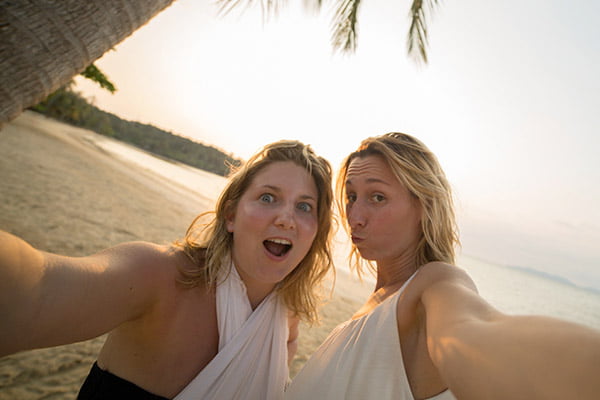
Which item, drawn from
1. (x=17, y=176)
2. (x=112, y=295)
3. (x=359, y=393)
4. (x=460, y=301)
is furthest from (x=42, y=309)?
(x=17, y=176)

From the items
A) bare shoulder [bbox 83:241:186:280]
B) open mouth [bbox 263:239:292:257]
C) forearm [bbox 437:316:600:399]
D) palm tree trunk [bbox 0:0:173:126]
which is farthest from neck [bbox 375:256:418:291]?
palm tree trunk [bbox 0:0:173:126]

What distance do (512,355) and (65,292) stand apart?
1370mm

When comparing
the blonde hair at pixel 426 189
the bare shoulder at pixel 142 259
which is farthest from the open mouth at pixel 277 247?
the blonde hair at pixel 426 189

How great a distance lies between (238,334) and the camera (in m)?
1.64

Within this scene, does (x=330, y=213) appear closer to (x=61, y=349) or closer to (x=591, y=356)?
(x=591, y=356)

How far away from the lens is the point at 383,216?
1.87m

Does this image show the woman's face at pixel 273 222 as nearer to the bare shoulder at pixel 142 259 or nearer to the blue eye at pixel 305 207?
the blue eye at pixel 305 207

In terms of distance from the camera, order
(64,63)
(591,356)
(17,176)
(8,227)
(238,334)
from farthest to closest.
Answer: (17,176)
(8,227)
(238,334)
(64,63)
(591,356)

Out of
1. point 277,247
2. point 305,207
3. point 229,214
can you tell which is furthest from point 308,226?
point 229,214

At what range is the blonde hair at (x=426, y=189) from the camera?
6.02 ft

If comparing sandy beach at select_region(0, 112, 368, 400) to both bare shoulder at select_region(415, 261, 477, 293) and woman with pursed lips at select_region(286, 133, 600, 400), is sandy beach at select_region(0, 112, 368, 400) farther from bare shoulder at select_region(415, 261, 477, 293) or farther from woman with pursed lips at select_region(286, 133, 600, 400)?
bare shoulder at select_region(415, 261, 477, 293)

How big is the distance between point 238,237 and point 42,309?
3.33ft

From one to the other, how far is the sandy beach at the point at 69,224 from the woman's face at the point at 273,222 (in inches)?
41.0

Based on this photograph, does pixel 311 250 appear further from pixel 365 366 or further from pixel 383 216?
pixel 365 366
